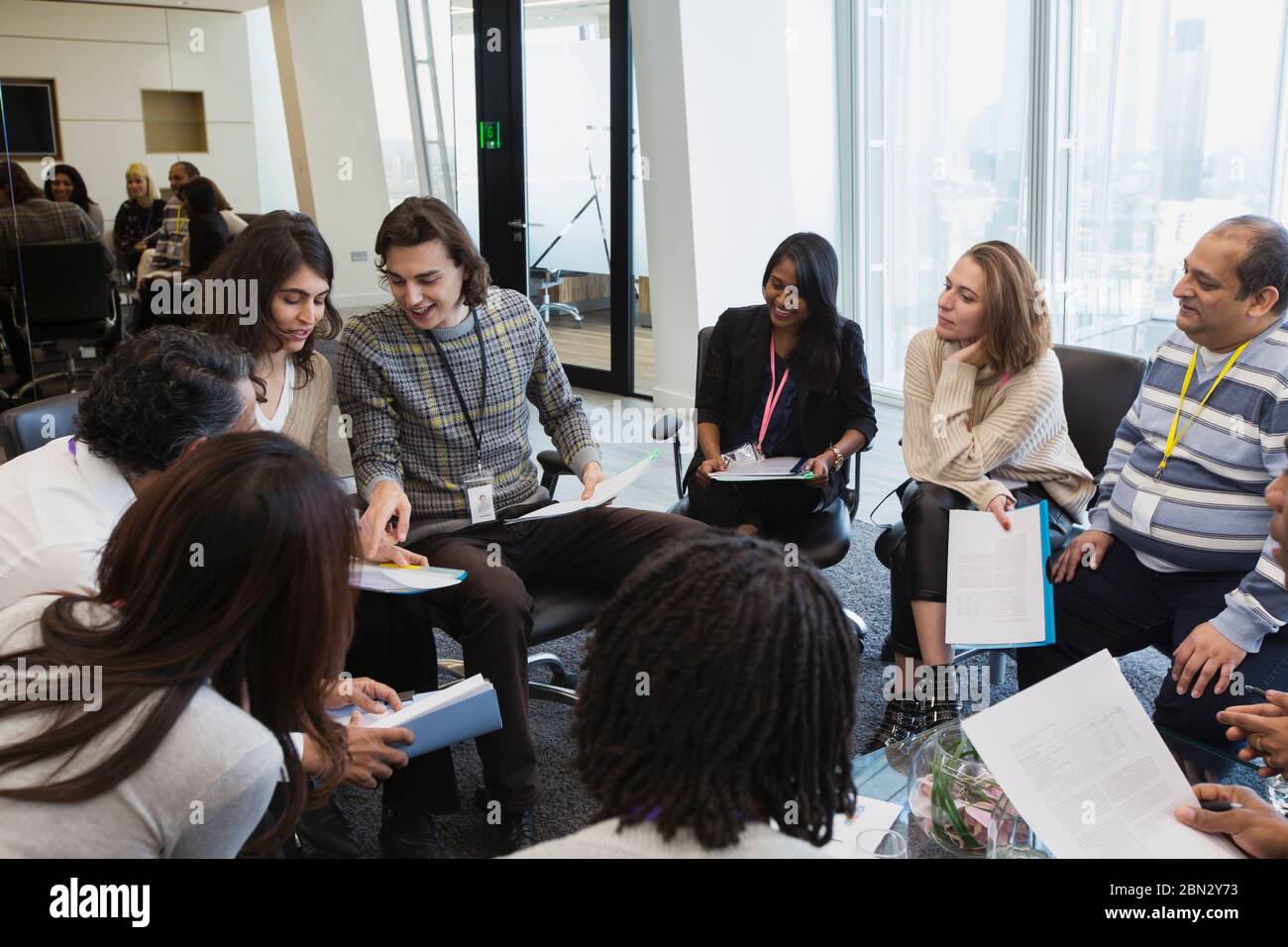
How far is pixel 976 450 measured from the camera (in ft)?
8.38

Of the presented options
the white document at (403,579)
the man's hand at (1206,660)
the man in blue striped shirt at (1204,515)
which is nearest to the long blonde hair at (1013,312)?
the man in blue striped shirt at (1204,515)

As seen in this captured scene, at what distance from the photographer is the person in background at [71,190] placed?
14.4 feet

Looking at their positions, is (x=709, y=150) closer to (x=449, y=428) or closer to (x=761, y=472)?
(x=761, y=472)

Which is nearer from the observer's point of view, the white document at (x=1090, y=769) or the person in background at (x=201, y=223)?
the white document at (x=1090, y=769)

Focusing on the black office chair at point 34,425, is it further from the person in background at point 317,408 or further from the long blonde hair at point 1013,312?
the long blonde hair at point 1013,312

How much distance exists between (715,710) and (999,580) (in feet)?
5.29

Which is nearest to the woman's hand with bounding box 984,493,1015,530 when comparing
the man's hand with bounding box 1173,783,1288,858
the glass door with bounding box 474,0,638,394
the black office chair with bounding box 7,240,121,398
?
the man's hand with bounding box 1173,783,1288,858

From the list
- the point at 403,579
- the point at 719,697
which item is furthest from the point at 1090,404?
the point at 719,697

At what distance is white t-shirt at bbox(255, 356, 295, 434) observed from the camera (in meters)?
2.40

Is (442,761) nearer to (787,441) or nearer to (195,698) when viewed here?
(195,698)

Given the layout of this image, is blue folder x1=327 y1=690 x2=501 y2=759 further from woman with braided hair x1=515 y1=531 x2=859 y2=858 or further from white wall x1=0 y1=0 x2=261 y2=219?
white wall x1=0 y1=0 x2=261 y2=219

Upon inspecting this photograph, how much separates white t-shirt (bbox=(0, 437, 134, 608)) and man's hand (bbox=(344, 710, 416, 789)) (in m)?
0.49

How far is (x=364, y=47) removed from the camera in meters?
5.88

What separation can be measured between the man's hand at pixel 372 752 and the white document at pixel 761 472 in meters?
1.19
